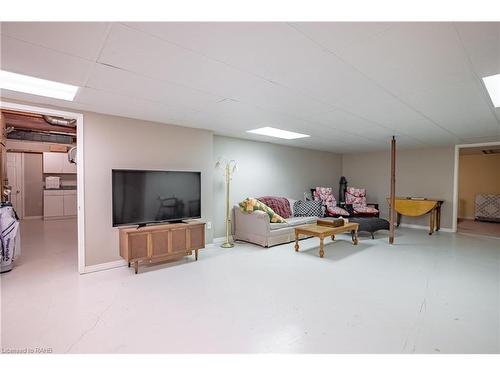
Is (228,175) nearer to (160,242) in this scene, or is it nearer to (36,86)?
(160,242)

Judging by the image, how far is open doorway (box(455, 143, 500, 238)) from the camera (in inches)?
298

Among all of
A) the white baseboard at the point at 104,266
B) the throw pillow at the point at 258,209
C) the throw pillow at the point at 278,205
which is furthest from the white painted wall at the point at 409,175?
the white baseboard at the point at 104,266

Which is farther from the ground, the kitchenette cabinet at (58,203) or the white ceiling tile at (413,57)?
the white ceiling tile at (413,57)

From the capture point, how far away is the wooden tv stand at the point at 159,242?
10.6ft

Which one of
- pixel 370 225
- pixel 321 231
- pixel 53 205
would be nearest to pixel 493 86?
pixel 321 231

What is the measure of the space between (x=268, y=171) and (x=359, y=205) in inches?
108

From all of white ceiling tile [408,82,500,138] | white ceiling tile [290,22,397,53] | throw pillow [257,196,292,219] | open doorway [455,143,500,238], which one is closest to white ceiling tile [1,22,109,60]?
white ceiling tile [290,22,397,53]

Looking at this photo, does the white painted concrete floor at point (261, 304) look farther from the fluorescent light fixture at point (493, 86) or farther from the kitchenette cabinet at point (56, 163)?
the kitchenette cabinet at point (56, 163)

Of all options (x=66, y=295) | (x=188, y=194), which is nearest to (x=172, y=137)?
(x=188, y=194)

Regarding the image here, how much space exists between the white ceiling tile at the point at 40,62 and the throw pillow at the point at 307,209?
4679 mm

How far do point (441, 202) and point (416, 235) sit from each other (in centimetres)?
131

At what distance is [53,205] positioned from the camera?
7.64 m

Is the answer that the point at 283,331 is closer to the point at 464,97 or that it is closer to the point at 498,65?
the point at 498,65
